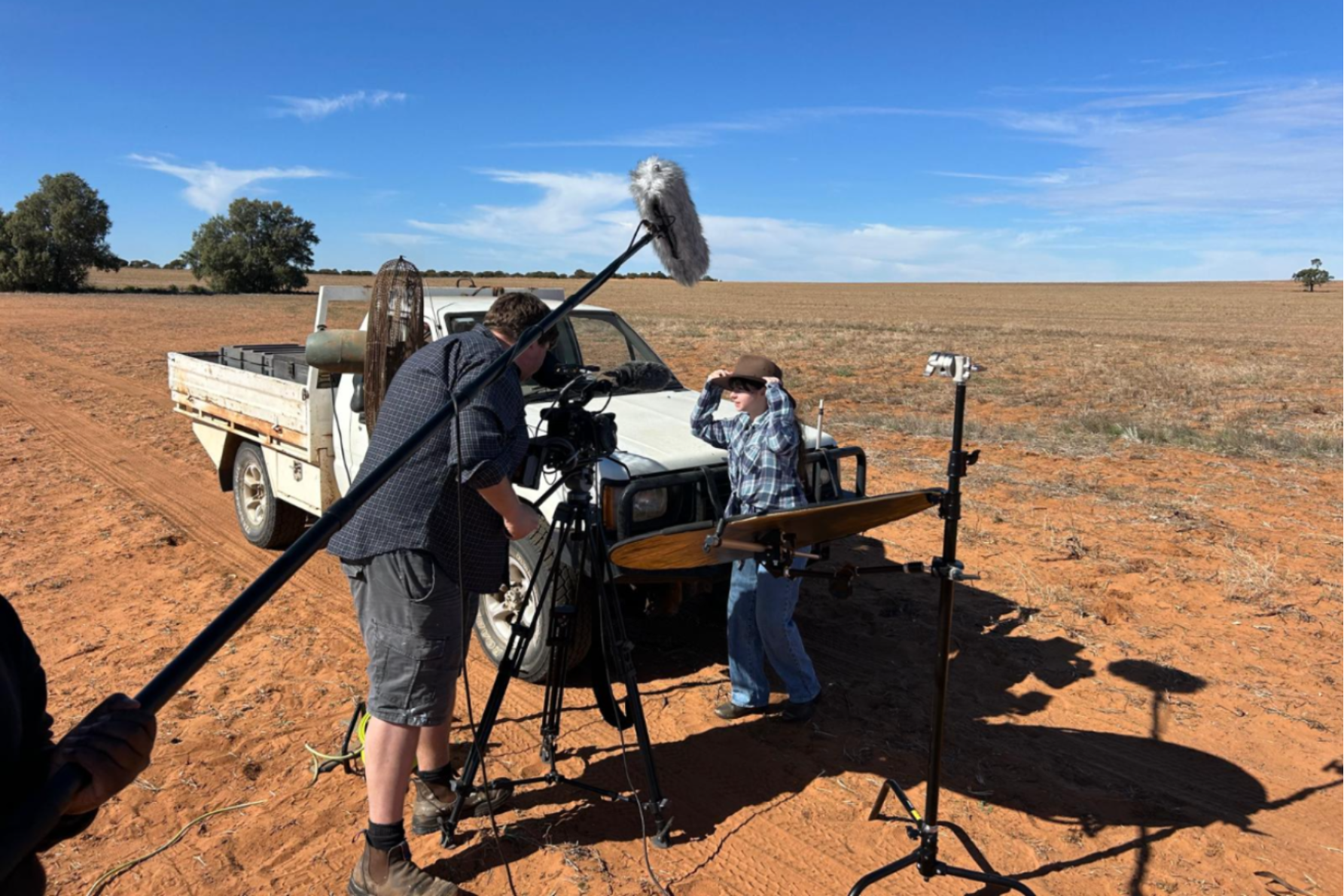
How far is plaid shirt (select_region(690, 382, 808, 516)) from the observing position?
4.07 m

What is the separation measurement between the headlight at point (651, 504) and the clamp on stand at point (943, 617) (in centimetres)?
166

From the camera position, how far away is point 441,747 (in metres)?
3.29

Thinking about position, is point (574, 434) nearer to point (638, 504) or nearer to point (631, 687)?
point (631, 687)

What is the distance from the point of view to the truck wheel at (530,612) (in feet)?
14.4

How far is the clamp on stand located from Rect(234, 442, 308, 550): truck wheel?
16.8 feet

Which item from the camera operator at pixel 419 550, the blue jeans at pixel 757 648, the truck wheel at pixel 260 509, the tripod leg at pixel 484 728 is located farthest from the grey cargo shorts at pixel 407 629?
the truck wheel at pixel 260 509

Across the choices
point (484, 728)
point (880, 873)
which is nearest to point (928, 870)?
point (880, 873)

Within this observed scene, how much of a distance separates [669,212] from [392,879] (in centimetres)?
244

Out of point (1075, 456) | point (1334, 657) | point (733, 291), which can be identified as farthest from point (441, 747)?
point (733, 291)

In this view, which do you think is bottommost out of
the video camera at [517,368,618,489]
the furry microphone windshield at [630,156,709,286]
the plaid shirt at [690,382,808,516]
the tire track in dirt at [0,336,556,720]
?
the tire track in dirt at [0,336,556,720]

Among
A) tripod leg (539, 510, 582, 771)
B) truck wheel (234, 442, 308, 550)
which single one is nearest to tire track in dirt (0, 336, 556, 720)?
truck wheel (234, 442, 308, 550)

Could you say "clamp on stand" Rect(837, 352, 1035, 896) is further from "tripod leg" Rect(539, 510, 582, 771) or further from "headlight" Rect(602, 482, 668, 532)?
"headlight" Rect(602, 482, 668, 532)

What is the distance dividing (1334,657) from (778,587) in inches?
146

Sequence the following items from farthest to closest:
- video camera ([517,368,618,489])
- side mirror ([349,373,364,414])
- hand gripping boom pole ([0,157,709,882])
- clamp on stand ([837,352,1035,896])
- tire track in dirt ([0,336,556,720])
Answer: tire track in dirt ([0,336,556,720])
side mirror ([349,373,364,414])
video camera ([517,368,618,489])
clamp on stand ([837,352,1035,896])
hand gripping boom pole ([0,157,709,882])
